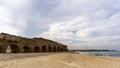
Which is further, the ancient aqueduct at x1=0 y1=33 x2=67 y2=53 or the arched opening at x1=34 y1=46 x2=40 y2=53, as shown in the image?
the arched opening at x1=34 y1=46 x2=40 y2=53

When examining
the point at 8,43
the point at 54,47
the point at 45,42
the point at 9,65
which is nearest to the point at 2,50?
the point at 8,43

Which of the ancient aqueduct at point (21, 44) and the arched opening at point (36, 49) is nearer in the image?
the ancient aqueduct at point (21, 44)

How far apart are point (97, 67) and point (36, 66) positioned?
6650mm

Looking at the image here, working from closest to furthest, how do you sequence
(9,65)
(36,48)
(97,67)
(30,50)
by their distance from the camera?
(9,65), (97,67), (30,50), (36,48)

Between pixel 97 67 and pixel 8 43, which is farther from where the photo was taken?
pixel 8 43

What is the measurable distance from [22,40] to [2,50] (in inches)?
269

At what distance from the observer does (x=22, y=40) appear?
142ft

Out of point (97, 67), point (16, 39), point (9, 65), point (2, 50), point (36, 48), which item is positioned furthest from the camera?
point (36, 48)

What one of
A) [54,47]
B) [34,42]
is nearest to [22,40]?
[34,42]

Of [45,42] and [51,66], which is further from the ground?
[45,42]

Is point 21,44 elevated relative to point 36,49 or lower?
elevated

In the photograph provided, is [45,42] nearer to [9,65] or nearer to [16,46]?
[16,46]

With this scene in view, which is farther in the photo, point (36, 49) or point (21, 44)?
point (36, 49)

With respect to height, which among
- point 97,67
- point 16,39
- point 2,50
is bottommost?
point 97,67
